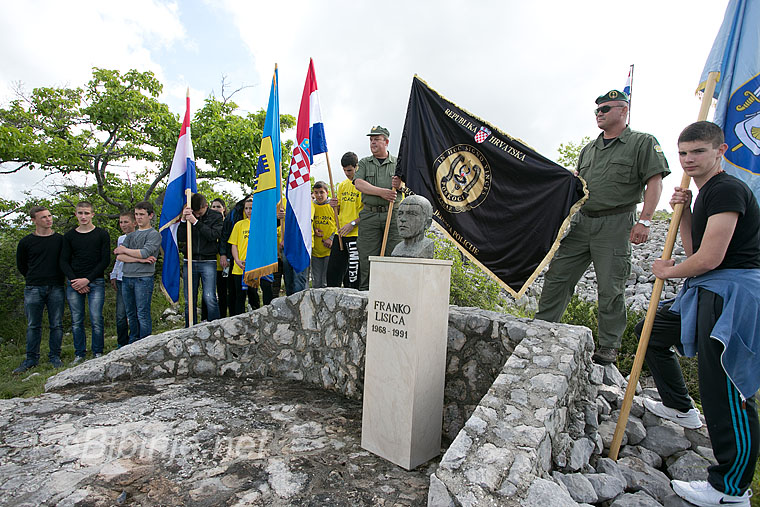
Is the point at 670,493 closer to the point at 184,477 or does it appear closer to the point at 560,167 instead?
the point at 560,167

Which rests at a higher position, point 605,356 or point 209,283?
point 209,283

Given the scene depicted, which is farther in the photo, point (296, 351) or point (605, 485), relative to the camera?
point (296, 351)

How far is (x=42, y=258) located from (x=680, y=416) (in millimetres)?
7716

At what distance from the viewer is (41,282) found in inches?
228

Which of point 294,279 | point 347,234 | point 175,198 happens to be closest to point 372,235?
point 347,234

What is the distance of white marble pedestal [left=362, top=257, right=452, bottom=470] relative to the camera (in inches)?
114

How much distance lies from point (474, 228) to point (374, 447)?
2204 millimetres

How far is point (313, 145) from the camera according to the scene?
5477mm

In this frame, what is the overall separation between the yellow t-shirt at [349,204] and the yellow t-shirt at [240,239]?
138 cm

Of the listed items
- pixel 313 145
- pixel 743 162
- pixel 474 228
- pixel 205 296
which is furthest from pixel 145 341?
pixel 743 162

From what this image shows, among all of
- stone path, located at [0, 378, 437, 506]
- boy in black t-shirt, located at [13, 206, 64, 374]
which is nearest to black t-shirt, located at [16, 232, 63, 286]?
boy in black t-shirt, located at [13, 206, 64, 374]

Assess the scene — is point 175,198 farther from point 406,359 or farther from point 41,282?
point 406,359

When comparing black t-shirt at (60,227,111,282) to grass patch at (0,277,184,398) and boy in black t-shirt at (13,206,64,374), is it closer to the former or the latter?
boy in black t-shirt at (13,206,64,374)

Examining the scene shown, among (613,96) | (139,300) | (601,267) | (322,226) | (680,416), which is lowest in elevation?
(680,416)
